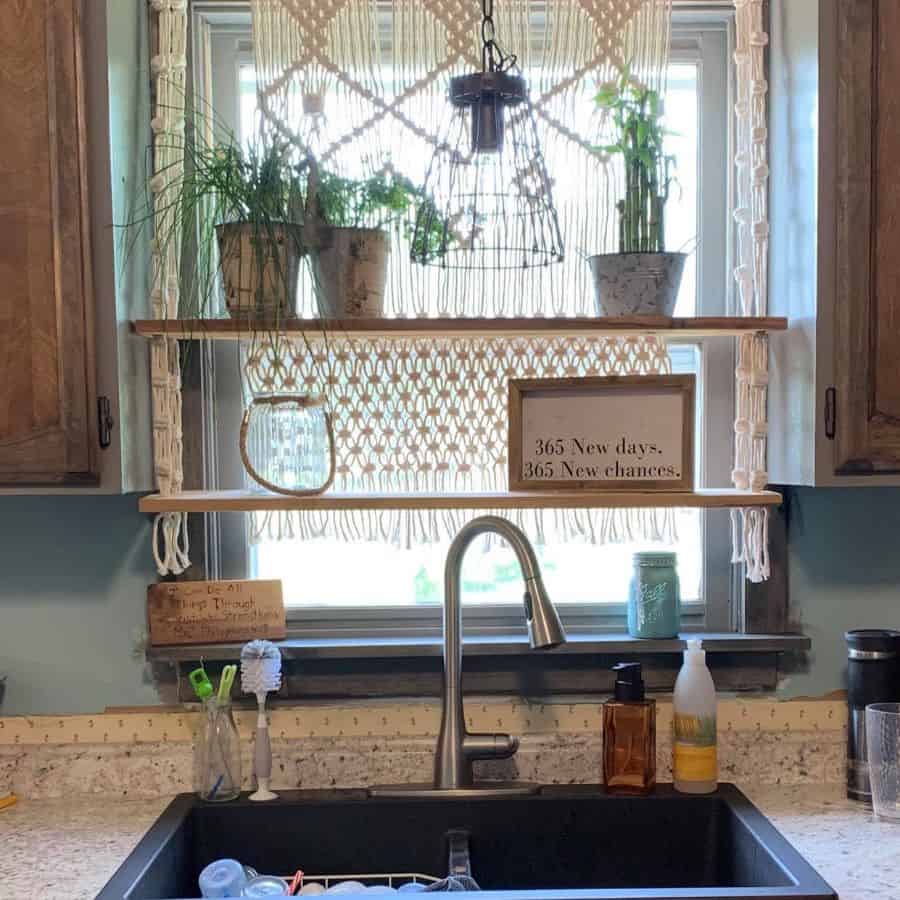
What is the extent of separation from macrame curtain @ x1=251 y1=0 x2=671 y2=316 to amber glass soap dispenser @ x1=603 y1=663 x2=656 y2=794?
60cm

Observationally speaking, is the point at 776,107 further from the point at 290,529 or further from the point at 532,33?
the point at 290,529

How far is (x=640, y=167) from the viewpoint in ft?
4.76

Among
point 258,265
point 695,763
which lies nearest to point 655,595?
point 695,763

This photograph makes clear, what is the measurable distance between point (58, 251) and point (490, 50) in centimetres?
66

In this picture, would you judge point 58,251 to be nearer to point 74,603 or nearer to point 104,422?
point 104,422

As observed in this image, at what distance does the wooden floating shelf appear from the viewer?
54.7 inches

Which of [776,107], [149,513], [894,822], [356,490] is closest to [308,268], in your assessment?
[356,490]

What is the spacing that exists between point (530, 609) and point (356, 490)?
1.14 ft

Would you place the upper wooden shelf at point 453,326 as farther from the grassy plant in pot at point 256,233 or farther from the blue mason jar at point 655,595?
the blue mason jar at point 655,595

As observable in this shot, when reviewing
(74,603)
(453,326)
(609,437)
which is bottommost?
A: (74,603)

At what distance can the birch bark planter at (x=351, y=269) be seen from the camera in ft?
4.63

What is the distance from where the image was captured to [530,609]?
4.47 ft

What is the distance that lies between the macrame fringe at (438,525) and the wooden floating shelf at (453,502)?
0.16m

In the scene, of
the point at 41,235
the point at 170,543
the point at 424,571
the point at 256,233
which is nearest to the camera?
the point at 41,235
